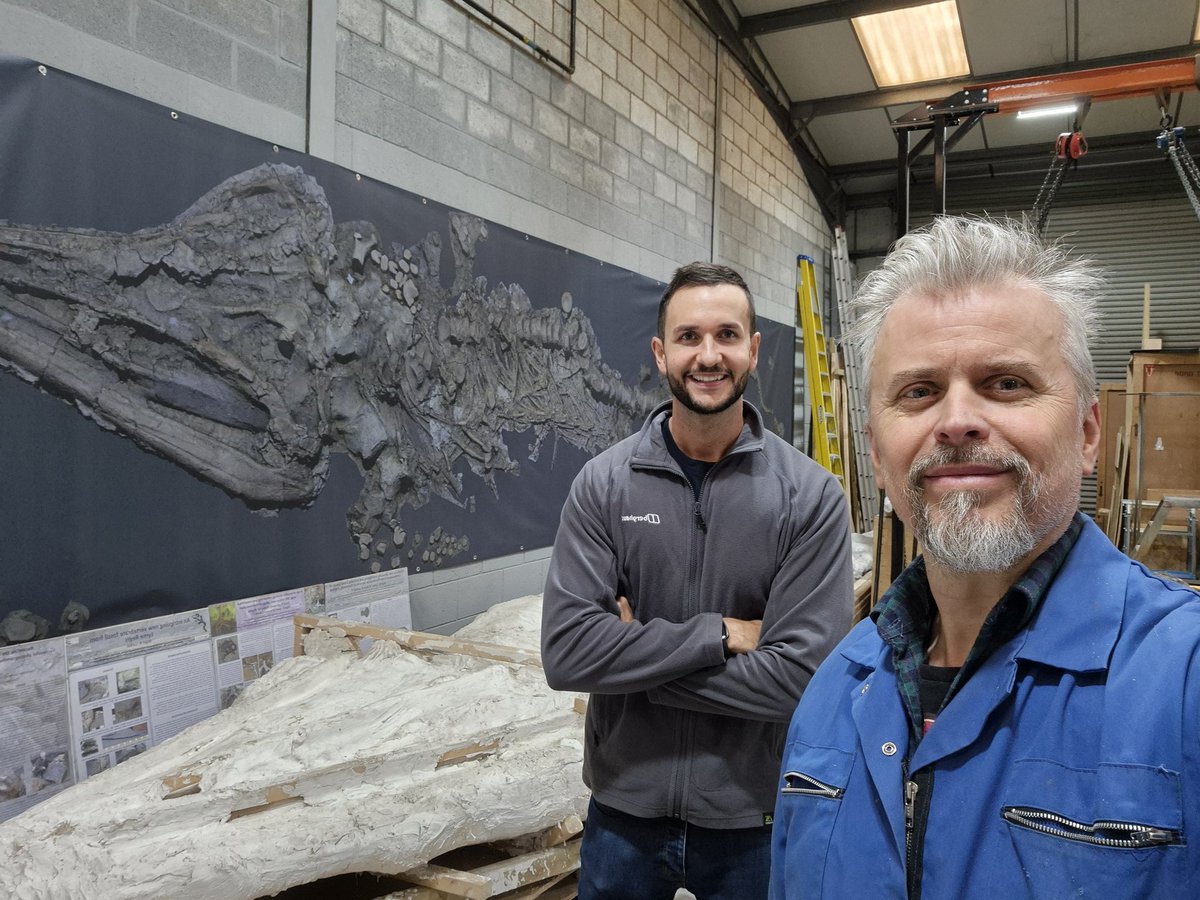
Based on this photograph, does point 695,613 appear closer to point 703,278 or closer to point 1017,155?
point 703,278

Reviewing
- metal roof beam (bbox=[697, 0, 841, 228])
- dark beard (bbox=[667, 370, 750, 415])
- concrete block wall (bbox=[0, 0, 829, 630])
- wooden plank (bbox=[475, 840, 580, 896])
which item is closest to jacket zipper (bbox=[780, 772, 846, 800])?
dark beard (bbox=[667, 370, 750, 415])

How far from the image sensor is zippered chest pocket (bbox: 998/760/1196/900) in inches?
25.5

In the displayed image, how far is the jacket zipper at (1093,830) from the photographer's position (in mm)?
652

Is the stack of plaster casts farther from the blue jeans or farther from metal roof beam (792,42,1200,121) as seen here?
metal roof beam (792,42,1200,121)

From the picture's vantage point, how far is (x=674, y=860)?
1.49 m

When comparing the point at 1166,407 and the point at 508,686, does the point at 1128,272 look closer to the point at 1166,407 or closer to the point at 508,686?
the point at 1166,407

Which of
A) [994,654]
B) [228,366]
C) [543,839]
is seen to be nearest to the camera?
[994,654]

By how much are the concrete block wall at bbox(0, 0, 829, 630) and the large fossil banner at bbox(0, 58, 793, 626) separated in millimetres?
114

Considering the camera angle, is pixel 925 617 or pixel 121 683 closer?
pixel 925 617

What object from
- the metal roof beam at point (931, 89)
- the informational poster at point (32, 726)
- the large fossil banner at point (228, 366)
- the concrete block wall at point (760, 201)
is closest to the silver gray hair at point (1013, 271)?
the large fossil banner at point (228, 366)

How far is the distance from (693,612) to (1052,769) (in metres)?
0.92

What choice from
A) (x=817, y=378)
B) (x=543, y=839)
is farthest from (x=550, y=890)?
(x=817, y=378)

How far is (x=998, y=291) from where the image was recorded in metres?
0.91

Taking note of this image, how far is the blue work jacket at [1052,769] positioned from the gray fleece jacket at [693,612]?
1.78ft
